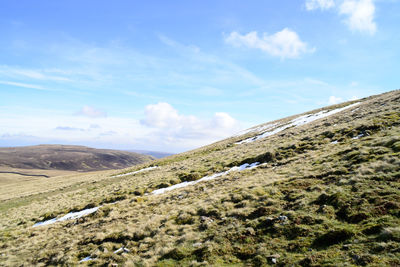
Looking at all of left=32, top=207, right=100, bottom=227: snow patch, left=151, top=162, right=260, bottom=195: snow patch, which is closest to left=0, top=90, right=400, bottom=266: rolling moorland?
left=32, top=207, right=100, bottom=227: snow patch

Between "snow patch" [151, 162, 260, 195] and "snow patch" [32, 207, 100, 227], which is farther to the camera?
"snow patch" [151, 162, 260, 195]

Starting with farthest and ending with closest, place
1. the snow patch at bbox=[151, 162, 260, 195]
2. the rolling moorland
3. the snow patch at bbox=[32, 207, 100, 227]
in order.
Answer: the snow patch at bbox=[151, 162, 260, 195] → the snow patch at bbox=[32, 207, 100, 227] → the rolling moorland

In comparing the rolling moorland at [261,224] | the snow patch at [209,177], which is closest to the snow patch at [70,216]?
the rolling moorland at [261,224]

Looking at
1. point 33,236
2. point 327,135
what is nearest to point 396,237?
point 327,135

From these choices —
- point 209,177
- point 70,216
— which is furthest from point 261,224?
point 70,216

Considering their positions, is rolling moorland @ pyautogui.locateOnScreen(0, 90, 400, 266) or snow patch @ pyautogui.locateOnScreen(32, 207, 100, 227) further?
snow patch @ pyautogui.locateOnScreen(32, 207, 100, 227)

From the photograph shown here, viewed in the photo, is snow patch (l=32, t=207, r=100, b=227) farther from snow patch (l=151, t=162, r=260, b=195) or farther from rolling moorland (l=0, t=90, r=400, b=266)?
snow patch (l=151, t=162, r=260, b=195)

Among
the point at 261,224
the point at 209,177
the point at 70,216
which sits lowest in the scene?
the point at 70,216

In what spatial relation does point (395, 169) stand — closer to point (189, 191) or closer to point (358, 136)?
point (358, 136)

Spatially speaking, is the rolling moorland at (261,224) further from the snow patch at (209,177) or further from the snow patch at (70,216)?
the snow patch at (209,177)

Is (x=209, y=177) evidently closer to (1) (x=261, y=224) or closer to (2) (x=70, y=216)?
(1) (x=261, y=224)

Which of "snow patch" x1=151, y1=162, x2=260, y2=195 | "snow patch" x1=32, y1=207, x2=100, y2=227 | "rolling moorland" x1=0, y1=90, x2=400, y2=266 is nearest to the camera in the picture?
"rolling moorland" x1=0, y1=90, x2=400, y2=266

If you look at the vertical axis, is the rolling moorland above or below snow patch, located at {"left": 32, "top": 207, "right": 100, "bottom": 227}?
above

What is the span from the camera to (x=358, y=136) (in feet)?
73.6
